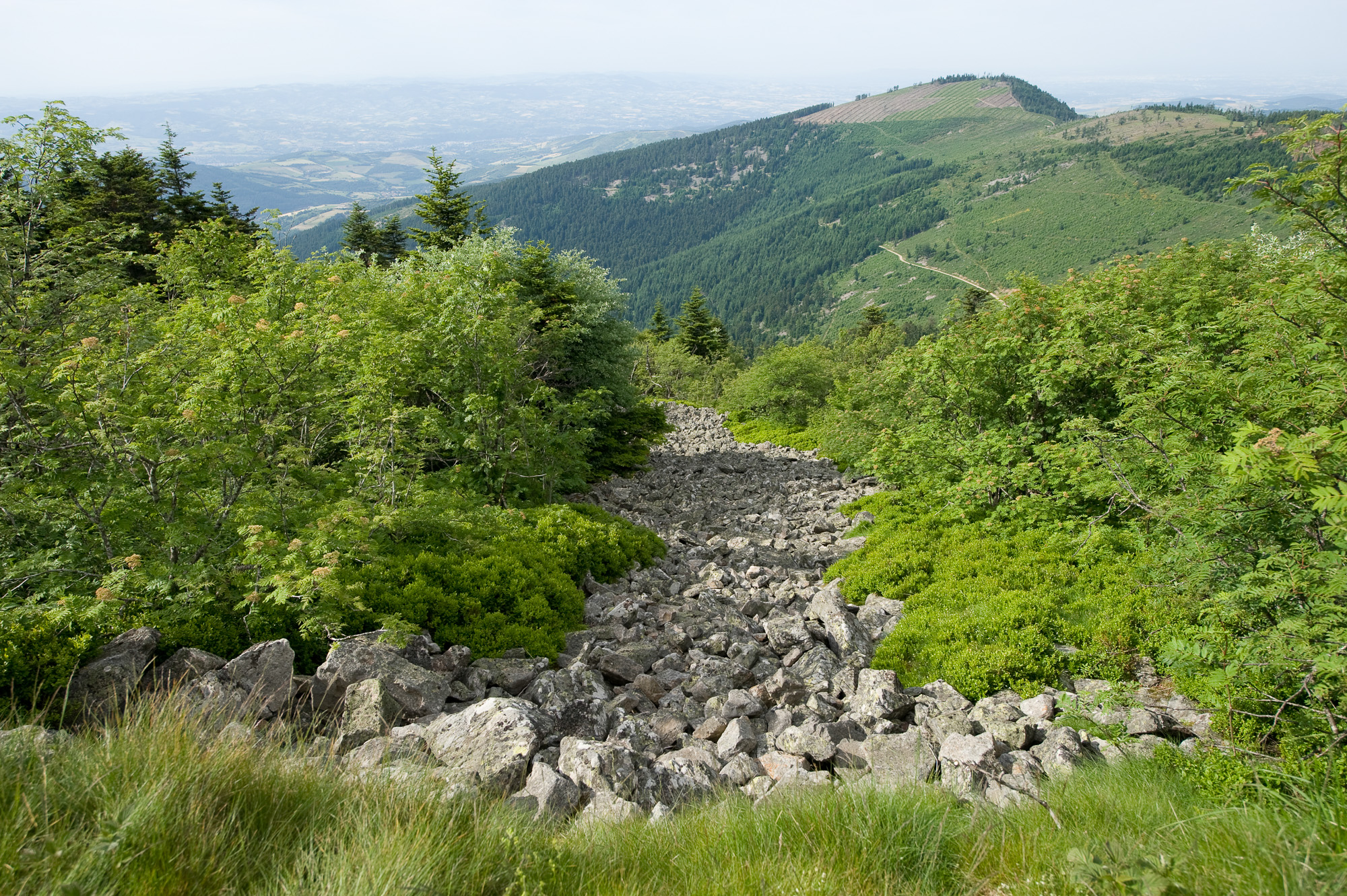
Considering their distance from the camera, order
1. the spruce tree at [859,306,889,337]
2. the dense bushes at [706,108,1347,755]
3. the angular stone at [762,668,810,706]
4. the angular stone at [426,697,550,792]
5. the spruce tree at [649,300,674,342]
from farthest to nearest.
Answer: the spruce tree at [859,306,889,337] < the spruce tree at [649,300,674,342] < the angular stone at [762,668,810,706] < the angular stone at [426,697,550,792] < the dense bushes at [706,108,1347,755]

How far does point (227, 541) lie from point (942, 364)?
12.4 m

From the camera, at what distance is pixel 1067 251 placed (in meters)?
163

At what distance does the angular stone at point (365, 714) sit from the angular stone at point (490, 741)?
0.41m

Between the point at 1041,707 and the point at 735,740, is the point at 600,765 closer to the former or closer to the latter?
the point at 735,740

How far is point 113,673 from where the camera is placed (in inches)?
→ 193

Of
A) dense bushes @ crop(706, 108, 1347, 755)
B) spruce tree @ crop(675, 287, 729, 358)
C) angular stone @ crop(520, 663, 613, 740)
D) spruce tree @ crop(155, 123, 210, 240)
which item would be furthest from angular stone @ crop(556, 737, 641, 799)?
spruce tree @ crop(675, 287, 729, 358)

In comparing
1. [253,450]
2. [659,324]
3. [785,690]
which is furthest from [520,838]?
[659,324]

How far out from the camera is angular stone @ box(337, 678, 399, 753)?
16.1 feet

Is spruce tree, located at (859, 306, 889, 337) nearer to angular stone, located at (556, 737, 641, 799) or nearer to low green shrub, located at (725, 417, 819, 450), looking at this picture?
low green shrub, located at (725, 417, 819, 450)

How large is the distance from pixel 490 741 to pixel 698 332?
6110 centimetres

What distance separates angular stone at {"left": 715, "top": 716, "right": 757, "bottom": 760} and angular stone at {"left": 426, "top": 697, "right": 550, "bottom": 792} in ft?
5.12

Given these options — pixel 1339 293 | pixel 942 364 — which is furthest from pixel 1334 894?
pixel 942 364

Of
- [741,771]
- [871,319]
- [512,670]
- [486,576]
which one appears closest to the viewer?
[741,771]

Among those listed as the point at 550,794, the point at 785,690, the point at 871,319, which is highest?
the point at 550,794
